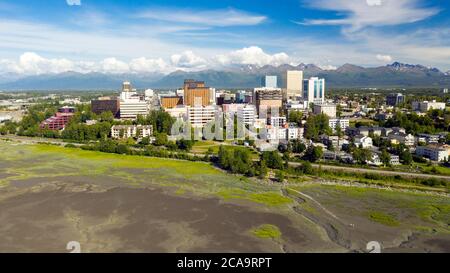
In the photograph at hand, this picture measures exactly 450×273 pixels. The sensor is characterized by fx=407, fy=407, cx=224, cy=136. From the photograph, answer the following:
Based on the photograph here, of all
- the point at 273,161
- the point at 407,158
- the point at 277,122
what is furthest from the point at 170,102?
the point at 407,158

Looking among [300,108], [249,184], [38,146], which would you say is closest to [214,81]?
[300,108]

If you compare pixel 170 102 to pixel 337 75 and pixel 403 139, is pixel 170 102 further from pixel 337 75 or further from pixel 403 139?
pixel 337 75

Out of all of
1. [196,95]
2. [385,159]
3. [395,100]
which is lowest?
[385,159]

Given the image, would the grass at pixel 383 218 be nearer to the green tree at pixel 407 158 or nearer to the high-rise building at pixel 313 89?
the green tree at pixel 407 158

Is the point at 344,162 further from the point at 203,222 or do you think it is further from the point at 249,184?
the point at 203,222

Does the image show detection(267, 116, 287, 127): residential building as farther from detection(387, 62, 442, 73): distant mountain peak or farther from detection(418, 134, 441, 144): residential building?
detection(387, 62, 442, 73): distant mountain peak

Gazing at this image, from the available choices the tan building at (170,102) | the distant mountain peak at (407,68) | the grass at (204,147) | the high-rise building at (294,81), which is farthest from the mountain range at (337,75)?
the grass at (204,147)
